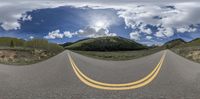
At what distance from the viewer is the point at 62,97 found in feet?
35.8

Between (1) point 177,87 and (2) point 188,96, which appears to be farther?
(1) point 177,87

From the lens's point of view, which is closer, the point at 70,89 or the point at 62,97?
the point at 62,97

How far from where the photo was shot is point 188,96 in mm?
11367

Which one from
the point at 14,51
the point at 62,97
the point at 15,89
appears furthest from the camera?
the point at 14,51

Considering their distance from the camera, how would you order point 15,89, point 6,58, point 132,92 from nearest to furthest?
point 132,92, point 15,89, point 6,58

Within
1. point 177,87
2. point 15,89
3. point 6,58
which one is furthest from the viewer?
point 6,58

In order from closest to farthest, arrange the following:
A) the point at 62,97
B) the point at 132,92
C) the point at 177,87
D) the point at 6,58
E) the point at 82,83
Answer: the point at 62,97
the point at 132,92
the point at 177,87
the point at 82,83
the point at 6,58

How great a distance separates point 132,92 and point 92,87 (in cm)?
176

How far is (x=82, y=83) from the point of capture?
14781 mm

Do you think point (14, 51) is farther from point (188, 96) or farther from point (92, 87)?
point (188, 96)

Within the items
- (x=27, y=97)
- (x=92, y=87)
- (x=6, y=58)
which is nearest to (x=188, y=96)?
(x=92, y=87)

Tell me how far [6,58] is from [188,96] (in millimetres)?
26642

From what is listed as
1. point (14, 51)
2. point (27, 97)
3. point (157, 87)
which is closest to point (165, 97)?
point (157, 87)

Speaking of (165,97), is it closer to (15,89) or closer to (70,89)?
(70,89)
